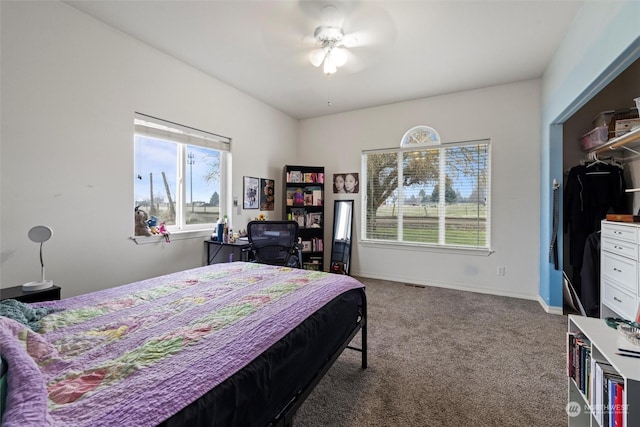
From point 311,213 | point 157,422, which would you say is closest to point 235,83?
point 311,213

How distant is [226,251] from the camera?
3256 millimetres

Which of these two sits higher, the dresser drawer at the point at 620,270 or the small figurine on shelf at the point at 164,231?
the small figurine on shelf at the point at 164,231

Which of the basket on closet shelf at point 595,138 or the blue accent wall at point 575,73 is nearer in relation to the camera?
the blue accent wall at point 575,73

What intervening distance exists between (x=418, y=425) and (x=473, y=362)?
0.89 metres

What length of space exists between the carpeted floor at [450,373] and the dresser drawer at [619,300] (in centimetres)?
48

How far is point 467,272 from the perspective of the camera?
382 cm

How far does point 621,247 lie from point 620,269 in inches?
6.9

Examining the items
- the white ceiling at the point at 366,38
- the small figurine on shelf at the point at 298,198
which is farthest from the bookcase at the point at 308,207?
the white ceiling at the point at 366,38

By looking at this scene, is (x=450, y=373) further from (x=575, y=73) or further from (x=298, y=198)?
(x=298, y=198)

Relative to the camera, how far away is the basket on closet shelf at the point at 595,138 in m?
2.77

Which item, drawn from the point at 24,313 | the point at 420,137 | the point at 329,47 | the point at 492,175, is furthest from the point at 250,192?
the point at 492,175

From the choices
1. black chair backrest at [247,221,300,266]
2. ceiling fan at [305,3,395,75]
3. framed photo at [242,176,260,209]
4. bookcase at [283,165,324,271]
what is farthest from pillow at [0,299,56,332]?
bookcase at [283,165,324,271]

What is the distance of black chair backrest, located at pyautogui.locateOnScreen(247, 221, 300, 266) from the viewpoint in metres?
3.06

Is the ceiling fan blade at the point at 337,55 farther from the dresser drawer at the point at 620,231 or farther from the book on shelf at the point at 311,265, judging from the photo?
the book on shelf at the point at 311,265
